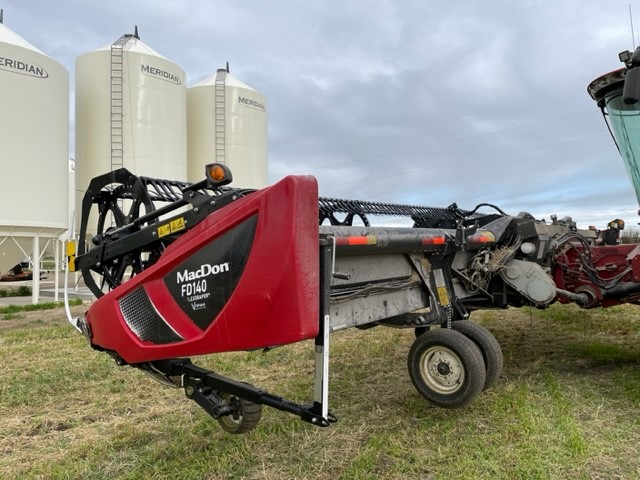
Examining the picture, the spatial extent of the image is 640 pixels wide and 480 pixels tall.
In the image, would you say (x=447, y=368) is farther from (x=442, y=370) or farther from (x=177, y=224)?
(x=177, y=224)

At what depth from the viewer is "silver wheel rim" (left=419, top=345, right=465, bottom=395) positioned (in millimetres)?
2988

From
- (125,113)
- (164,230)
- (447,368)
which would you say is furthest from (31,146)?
(447,368)

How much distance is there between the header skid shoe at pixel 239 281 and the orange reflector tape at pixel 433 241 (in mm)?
1168

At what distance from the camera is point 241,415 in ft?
8.95

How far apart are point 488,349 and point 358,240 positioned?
1222mm

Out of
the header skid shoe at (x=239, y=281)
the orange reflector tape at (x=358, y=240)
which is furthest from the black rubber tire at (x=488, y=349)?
the header skid shoe at (x=239, y=281)

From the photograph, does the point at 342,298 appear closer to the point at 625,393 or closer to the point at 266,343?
the point at 266,343

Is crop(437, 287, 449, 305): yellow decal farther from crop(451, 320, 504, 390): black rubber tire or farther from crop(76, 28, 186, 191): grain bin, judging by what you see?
crop(76, 28, 186, 191): grain bin

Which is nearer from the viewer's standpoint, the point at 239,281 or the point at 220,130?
the point at 239,281

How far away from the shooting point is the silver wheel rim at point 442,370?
9.80ft

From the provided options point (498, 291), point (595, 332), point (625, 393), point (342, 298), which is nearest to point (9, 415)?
point (342, 298)

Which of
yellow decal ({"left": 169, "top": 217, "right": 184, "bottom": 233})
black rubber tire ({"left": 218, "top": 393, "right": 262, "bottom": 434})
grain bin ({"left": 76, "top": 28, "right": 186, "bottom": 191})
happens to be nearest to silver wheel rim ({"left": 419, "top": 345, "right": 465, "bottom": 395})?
black rubber tire ({"left": 218, "top": 393, "right": 262, "bottom": 434})

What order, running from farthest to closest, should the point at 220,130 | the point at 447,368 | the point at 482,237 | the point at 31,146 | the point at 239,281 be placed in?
the point at 220,130 → the point at 31,146 → the point at 482,237 → the point at 447,368 → the point at 239,281

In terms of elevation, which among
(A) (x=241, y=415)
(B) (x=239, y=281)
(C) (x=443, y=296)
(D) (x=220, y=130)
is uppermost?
(D) (x=220, y=130)
